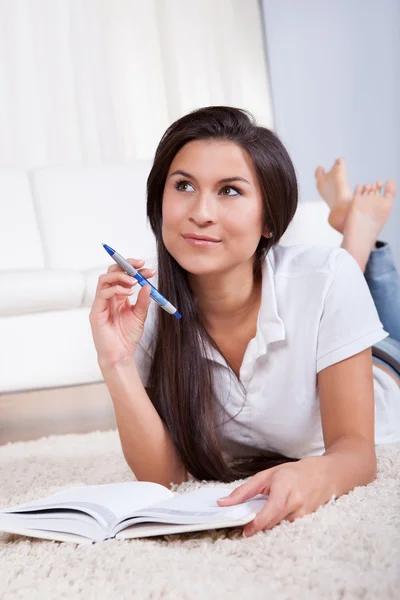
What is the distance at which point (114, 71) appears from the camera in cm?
469

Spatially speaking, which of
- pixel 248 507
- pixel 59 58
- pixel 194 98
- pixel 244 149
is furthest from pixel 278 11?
pixel 248 507

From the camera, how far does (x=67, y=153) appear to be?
4.65 metres

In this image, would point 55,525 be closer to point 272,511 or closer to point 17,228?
point 272,511

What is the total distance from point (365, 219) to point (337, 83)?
3078mm

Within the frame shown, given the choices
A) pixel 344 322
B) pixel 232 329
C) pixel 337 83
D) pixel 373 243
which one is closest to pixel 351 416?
pixel 344 322

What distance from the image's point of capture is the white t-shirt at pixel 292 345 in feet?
4.14

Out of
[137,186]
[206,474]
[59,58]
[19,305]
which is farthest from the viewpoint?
[59,58]

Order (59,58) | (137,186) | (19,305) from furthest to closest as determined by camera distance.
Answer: (59,58), (137,186), (19,305)

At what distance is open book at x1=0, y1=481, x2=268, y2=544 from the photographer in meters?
0.89

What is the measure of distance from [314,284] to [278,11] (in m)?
4.00

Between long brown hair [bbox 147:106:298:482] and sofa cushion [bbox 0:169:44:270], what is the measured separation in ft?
5.92

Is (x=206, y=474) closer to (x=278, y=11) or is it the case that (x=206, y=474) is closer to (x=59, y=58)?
(x=59, y=58)

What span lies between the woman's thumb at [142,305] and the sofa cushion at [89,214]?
1.80m

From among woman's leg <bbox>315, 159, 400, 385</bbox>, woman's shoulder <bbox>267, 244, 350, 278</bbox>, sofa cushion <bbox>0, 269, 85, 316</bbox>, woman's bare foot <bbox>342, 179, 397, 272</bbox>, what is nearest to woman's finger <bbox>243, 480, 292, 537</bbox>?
woman's shoulder <bbox>267, 244, 350, 278</bbox>
